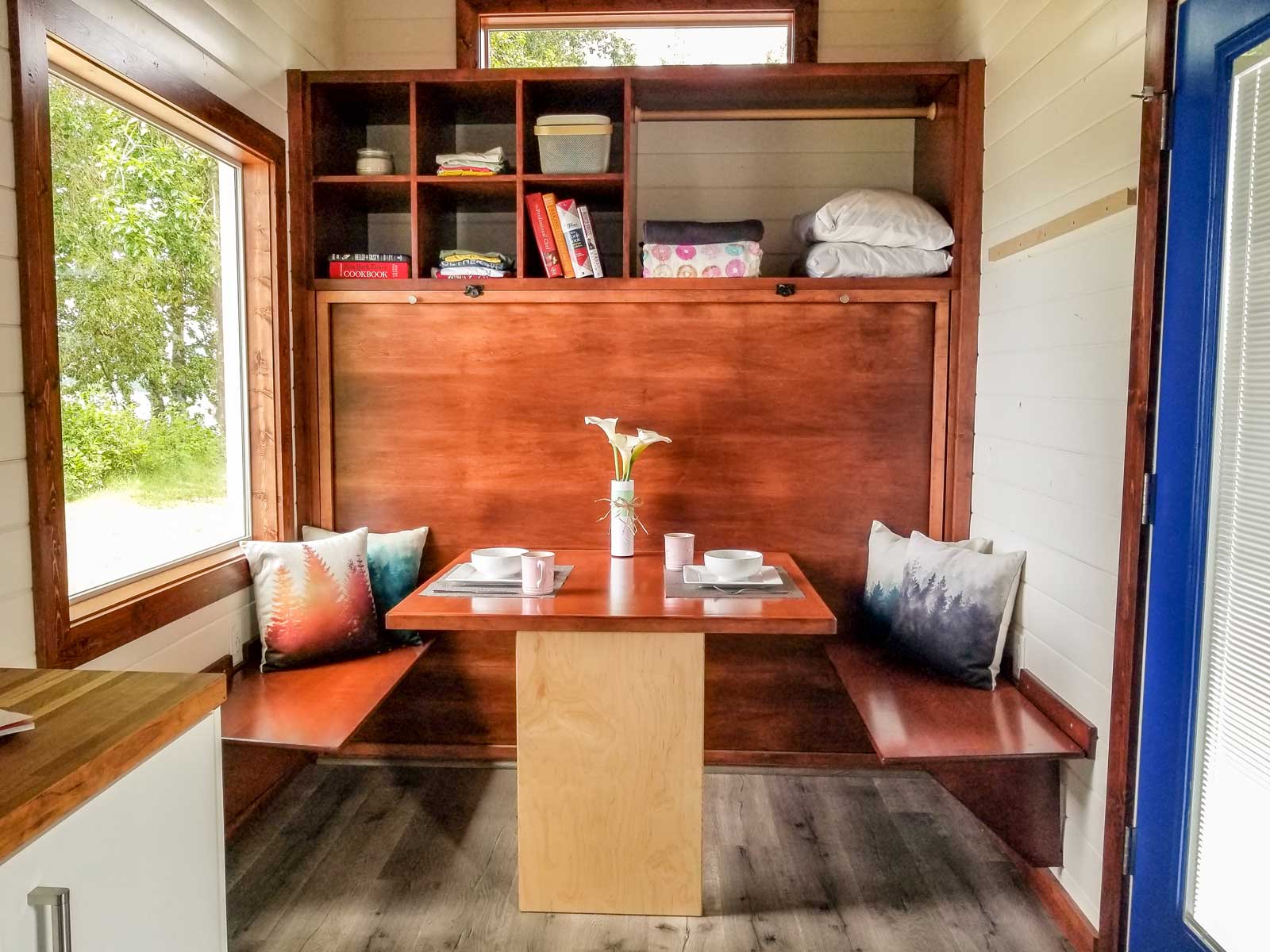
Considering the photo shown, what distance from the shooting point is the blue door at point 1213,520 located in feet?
5.01

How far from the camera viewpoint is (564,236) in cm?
295

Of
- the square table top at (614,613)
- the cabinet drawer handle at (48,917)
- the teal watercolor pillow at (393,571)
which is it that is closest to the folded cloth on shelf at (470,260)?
the teal watercolor pillow at (393,571)

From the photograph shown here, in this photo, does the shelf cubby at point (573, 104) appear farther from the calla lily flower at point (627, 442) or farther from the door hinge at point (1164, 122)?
the door hinge at point (1164, 122)

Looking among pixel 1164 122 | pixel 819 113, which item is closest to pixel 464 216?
pixel 819 113

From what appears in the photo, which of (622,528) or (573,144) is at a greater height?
(573,144)

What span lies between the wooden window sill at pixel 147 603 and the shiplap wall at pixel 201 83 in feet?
0.12

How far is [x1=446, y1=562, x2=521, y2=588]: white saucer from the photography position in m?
2.38

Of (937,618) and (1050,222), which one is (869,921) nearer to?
(937,618)

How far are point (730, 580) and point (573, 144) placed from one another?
150 centimetres

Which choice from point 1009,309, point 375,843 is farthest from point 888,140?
point 375,843

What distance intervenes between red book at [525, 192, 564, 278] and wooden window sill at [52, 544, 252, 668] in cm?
131

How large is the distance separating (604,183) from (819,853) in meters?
2.11

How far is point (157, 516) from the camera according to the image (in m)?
2.39

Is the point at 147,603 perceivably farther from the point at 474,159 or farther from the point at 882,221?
the point at 882,221
